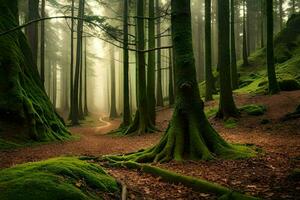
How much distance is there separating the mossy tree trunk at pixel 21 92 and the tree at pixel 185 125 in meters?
6.15

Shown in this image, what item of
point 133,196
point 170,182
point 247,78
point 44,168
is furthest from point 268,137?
point 247,78

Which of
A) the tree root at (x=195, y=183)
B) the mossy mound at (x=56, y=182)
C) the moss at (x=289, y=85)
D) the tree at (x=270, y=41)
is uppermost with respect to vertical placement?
the tree at (x=270, y=41)

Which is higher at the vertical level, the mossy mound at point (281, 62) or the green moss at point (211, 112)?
the mossy mound at point (281, 62)

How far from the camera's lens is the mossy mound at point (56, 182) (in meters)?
4.30

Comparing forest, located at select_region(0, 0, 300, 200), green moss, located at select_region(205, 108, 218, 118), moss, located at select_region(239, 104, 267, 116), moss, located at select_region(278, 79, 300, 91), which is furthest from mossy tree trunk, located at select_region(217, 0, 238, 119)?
moss, located at select_region(278, 79, 300, 91)

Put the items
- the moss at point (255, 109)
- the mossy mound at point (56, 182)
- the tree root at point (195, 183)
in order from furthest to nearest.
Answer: the moss at point (255, 109), the tree root at point (195, 183), the mossy mound at point (56, 182)

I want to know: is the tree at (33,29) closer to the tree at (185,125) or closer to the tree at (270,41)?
the tree at (185,125)

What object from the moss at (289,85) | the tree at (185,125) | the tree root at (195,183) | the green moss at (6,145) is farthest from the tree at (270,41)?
the green moss at (6,145)

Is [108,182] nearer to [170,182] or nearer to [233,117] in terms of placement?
[170,182]

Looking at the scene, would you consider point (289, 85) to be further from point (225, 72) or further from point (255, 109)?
point (225, 72)

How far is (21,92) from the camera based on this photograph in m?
14.5

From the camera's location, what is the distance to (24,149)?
40.2 feet

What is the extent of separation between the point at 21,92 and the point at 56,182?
34.8 ft

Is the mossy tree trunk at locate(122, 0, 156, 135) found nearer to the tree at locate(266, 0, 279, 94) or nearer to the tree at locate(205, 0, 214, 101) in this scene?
the tree at locate(205, 0, 214, 101)
